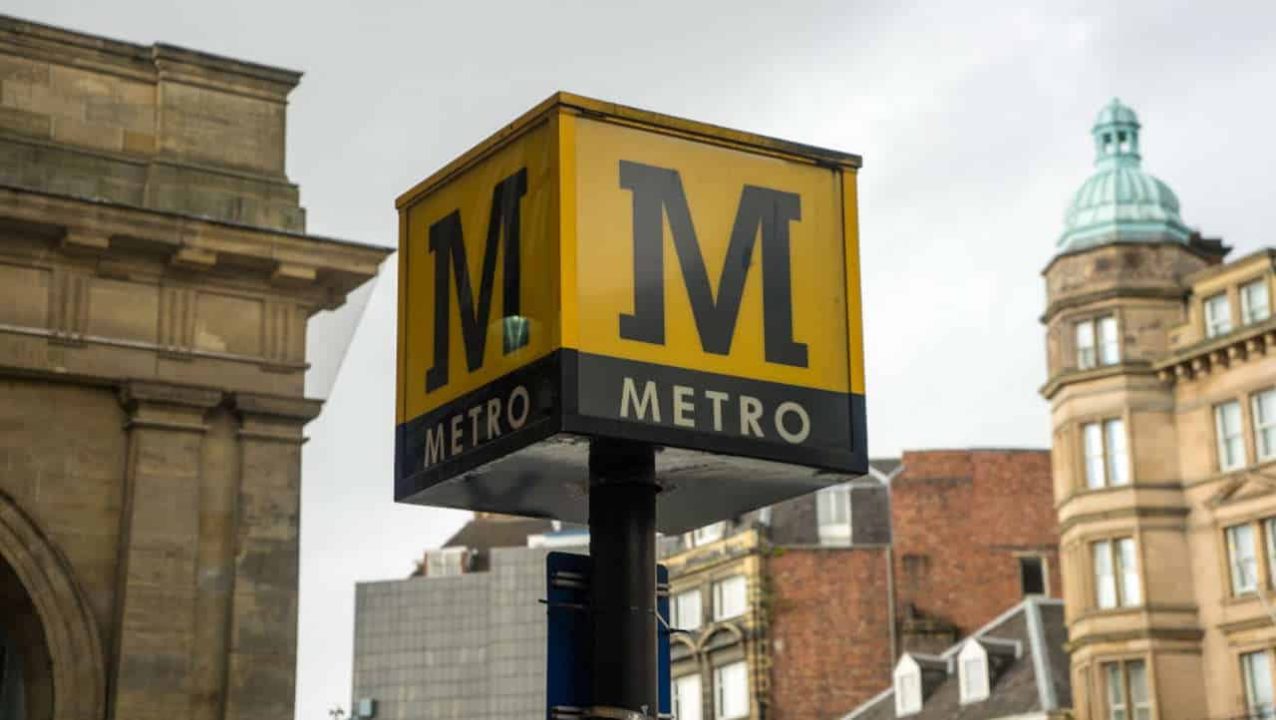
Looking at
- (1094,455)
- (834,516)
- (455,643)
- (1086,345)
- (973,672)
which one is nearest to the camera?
(1094,455)

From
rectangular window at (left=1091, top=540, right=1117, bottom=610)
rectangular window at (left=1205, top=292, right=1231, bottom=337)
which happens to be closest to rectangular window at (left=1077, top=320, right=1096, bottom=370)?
rectangular window at (left=1205, top=292, right=1231, bottom=337)

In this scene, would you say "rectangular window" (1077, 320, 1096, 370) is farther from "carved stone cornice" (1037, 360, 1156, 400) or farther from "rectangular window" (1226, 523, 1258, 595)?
"rectangular window" (1226, 523, 1258, 595)

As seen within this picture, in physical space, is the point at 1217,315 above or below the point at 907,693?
above

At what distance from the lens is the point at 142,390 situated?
22.4 metres

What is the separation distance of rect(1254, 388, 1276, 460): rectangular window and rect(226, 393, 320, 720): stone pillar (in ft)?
101

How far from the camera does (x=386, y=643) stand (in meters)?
99.2

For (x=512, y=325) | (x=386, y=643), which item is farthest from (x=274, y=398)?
(x=386, y=643)

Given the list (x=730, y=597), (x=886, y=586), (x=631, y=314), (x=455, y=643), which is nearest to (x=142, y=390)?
(x=631, y=314)

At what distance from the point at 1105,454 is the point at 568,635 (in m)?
45.7

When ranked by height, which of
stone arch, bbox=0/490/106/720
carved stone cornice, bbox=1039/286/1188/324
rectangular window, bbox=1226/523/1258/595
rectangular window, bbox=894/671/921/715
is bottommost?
stone arch, bbox=0/490/106/720

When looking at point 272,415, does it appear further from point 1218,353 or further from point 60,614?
point 1218,353

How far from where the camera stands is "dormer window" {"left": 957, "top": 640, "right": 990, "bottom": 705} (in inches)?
2261

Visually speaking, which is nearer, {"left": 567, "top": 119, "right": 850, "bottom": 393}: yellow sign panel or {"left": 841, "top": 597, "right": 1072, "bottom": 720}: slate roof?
{"left": 567, "top": 119, "right": 850, "bottom": 393}: yellow sign panel

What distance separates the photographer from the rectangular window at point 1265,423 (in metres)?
48.5
